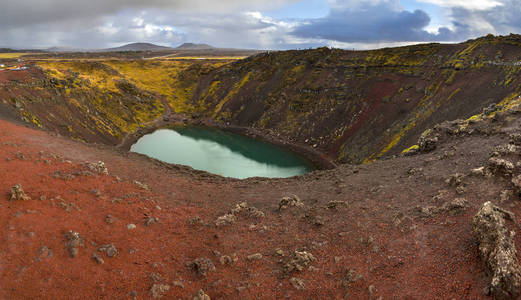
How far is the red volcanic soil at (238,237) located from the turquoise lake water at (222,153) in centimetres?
3052

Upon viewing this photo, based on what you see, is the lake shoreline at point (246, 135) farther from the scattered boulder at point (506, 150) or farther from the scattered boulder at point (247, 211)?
the scattered boulder at point (247, 211)

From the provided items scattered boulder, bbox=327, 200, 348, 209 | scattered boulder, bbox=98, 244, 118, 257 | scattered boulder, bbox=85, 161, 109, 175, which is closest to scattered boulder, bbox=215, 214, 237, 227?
scattered boulder, bbox=98, 244, 118, 257

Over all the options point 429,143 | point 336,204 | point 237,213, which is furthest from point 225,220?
point 429,143

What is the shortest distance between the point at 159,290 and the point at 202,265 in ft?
8.18

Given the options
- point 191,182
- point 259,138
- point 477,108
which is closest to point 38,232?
point 191,182

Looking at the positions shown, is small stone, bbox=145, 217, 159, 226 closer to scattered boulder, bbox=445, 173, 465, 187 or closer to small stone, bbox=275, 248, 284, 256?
small stone, bbox=275, 248, 284, 256

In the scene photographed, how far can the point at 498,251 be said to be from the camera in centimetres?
1138

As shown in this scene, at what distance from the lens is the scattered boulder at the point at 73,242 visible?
14.5 m

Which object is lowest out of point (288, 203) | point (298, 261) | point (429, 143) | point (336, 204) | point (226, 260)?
point (226, 260)

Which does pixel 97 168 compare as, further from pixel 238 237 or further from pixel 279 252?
pixel 279 252

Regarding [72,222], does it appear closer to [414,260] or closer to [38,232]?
[38,232]

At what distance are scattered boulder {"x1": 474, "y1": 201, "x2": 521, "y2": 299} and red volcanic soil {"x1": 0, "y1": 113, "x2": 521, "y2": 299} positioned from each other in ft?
1.96

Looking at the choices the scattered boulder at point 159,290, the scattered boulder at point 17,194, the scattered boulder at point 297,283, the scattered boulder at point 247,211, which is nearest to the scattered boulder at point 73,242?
the scattered boulder at point 17,194

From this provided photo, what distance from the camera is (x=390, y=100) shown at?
2645 inches
